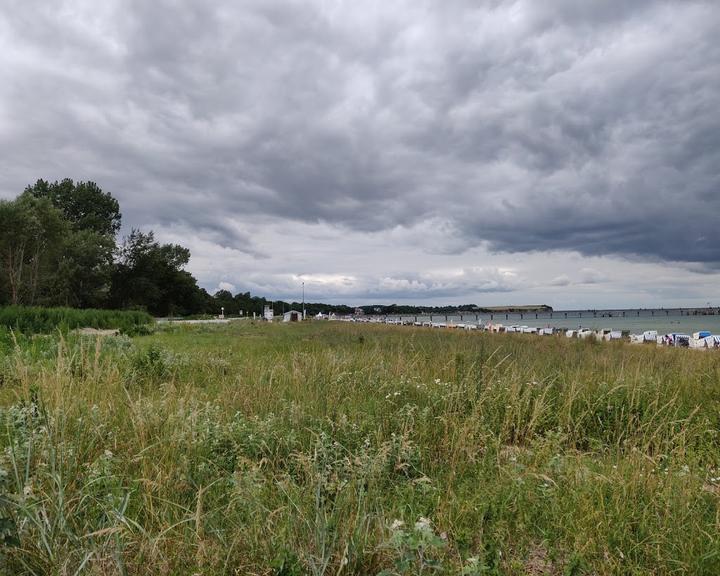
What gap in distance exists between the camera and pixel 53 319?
21438 millimetres

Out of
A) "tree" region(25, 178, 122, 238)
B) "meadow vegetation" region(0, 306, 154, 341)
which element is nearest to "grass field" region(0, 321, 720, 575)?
"meadow vegetation" region(0, 306, 154, 341)

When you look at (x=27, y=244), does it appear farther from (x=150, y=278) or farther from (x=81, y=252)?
(x=150, y=278)

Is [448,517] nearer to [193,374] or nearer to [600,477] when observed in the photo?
[600,477]

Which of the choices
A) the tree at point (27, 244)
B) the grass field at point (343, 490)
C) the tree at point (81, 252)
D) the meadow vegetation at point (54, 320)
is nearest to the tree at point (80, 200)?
the tree at point (81, 252)

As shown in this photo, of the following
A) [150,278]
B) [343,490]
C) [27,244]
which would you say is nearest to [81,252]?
[27,244]

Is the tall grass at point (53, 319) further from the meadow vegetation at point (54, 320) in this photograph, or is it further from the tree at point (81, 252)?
the tree at point (81, 252)

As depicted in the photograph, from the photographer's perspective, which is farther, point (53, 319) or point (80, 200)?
point (80, 200)

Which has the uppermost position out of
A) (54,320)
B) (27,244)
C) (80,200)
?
(80,200)

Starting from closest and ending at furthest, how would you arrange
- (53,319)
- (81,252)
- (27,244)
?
1. (53,319)
2. (27,244)
3. (81,252)

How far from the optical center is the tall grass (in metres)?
18.6

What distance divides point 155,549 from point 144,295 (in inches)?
2912

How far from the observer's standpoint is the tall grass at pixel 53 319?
60.9ft

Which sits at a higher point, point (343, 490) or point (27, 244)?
point (27, 244)

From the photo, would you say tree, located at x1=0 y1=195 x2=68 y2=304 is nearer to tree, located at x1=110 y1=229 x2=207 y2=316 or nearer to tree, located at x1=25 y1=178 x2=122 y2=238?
tree, located at x1=110 y1=229 x2=207 y2=316
